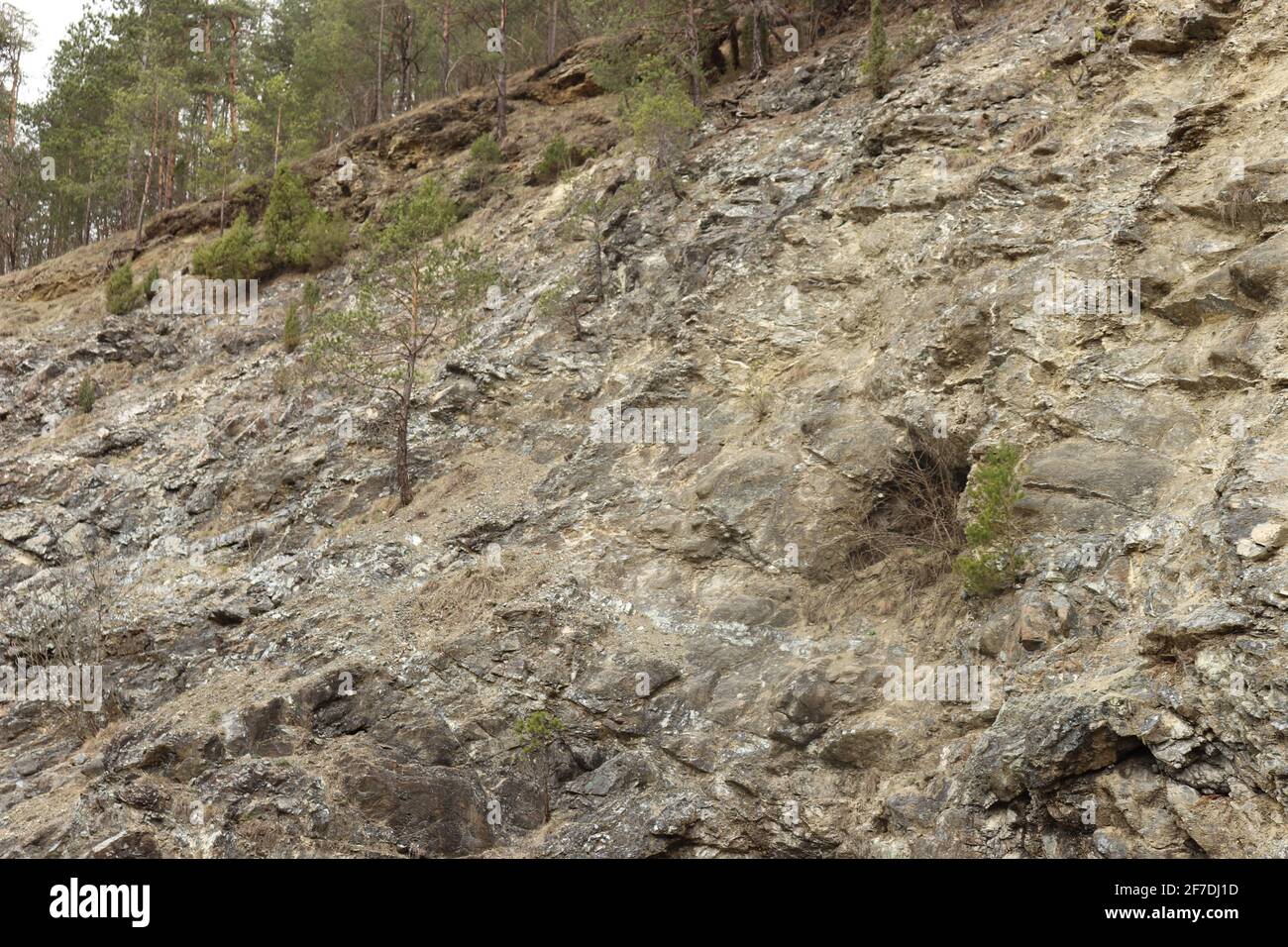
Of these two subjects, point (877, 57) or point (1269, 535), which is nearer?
point (1269, 535)

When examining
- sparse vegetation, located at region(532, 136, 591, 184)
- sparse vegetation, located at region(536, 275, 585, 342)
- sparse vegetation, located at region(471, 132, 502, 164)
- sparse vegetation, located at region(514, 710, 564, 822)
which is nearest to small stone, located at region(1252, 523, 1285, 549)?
sparse vegetation, located at region(514, 710, 564, 822)

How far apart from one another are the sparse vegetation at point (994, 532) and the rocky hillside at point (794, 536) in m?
0.23

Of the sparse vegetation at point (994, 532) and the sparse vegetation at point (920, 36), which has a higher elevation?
the sparse vegetation at point (920, 36)

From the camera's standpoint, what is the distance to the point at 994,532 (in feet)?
36.9

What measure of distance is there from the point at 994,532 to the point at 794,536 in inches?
119

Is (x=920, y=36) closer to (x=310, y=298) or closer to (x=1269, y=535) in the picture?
(x=310, y=298)

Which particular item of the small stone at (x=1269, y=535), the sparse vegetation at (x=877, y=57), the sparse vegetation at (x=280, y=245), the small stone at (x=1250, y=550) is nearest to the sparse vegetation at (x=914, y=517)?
the small stone at (x=1250, y=550)

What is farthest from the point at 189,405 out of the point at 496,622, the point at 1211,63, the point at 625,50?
the point at 1211,63

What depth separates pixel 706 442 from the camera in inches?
608

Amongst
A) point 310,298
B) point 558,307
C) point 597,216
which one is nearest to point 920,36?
point 597,216

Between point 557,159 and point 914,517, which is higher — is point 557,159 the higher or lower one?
the higher one

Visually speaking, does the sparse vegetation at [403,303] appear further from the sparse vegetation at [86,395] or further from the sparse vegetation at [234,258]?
the sparse vegetation at [234,258]

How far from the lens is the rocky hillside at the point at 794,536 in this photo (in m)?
9.57

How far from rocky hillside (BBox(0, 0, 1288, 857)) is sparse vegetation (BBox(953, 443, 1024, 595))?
0.74ft
